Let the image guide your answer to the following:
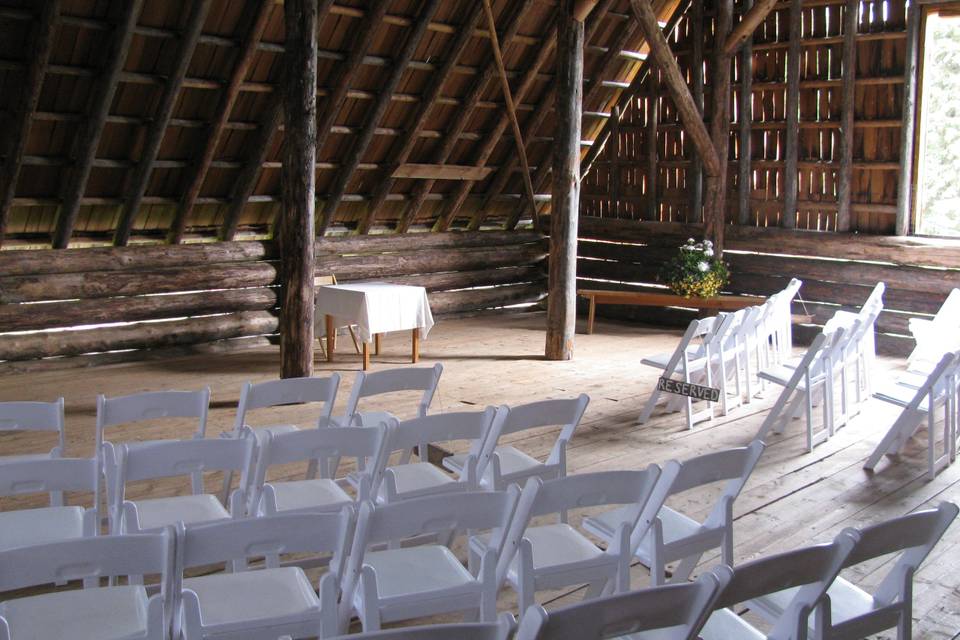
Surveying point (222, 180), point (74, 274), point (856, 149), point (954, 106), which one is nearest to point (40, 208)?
point (74, 274)

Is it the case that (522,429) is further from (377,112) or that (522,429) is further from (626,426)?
(377,112)

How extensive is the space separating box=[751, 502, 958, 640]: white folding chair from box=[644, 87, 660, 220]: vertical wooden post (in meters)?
9.29

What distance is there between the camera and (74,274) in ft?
29.4

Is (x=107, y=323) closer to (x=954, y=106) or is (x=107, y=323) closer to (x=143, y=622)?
(x=143, y=622)

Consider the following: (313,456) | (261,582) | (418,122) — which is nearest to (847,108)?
(418,122)

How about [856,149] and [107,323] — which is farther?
[856,149]

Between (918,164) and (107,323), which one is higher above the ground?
(918,164)

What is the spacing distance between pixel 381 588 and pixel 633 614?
1.06 meters

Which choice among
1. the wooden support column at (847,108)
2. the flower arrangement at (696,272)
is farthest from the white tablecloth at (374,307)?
the wooden support column at (847,108)

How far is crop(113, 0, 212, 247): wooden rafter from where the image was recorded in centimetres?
780

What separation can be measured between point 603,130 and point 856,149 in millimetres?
3275

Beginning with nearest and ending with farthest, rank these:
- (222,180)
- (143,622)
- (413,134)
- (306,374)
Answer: (143,622)
(306,374)
(222,180)
(413,134)

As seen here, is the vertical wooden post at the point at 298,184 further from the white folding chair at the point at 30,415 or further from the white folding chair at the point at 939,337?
the white folding chair at the point at 939,337

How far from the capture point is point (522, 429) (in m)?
4.25
